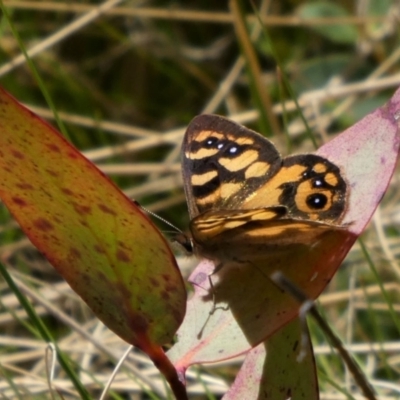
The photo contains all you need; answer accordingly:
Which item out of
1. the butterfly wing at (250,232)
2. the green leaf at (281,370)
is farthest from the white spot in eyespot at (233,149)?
Result: the green leaf at (281,370)

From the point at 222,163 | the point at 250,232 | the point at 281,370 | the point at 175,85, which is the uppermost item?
the point at 175,85

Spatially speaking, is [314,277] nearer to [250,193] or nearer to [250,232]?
[250,232]

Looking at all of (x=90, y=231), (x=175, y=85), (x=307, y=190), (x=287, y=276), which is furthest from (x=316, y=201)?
(x=175, y=85)

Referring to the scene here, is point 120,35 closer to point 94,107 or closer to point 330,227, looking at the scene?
point 94,107

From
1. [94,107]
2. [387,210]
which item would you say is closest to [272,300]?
[387,210]

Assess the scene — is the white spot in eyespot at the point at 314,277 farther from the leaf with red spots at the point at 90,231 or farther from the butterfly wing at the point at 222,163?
the butterfly wing at the point at 222,163

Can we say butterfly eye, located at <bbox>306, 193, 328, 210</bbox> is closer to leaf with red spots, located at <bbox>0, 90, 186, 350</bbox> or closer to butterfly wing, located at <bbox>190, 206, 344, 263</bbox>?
butterfly wing, located at <bbox>190, 206, 344, 263</bbox>
